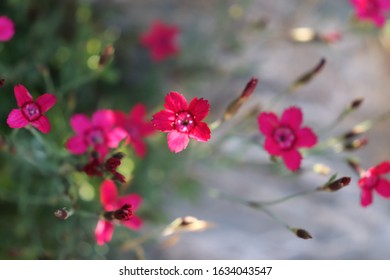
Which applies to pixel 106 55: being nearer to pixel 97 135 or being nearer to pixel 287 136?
pixel 97 135

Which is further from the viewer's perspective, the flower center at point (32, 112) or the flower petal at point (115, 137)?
the flower petal at point (115, 137)

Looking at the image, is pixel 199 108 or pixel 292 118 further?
pixel 292 118

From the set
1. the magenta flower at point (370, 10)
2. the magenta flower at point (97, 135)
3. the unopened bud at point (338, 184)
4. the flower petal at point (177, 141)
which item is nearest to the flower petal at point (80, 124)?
the magenta flower at point (97, 135)

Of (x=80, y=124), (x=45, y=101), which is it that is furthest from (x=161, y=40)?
(x=45, y=101)

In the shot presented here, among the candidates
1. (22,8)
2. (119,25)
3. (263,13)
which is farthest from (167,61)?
(22,8)

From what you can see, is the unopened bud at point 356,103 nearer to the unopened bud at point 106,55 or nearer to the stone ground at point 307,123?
the unopened bud at point 106,55
